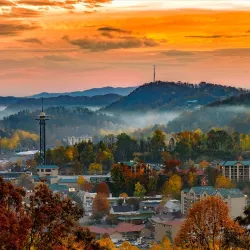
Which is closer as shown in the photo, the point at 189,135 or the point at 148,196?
the point at 148,196

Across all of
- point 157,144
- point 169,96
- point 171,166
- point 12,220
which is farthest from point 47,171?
point 169,96

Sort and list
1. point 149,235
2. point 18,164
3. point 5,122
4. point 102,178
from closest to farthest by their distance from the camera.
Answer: point 149,235
point 102,178
point 18,164
point 5,122

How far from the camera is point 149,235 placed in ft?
93.9

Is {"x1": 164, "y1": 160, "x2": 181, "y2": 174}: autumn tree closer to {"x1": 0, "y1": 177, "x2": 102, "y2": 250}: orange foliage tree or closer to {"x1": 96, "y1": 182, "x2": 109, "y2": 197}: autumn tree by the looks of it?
{"x1": 96, "y1": 182, "x2": 109, "y2": 197}: autumn tree

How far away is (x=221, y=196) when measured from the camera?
30359 mm

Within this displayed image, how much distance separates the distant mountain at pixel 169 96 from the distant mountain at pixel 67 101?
40.3 ft

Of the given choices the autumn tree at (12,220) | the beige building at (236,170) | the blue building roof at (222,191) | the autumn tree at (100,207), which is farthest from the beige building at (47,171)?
the autumn tree at (12,220)

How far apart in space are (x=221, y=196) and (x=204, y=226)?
1823 cm

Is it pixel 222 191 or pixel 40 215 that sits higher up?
pixel 40 215

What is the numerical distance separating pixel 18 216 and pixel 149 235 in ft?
64.8

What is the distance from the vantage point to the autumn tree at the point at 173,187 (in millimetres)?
35719

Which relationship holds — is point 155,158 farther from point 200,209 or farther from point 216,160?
point 200,209

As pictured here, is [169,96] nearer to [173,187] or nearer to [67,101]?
[67,101]

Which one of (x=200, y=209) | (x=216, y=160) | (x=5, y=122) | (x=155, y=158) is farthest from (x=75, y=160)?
(x=5, y=122)
